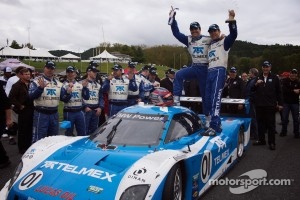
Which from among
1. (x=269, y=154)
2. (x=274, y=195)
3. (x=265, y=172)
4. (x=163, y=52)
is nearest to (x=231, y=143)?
(x=265, y=172)

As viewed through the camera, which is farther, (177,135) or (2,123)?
(2,123)

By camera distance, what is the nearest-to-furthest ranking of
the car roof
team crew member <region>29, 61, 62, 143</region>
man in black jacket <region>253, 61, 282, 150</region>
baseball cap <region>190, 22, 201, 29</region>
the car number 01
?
the car number 01
the car roof
team crew member <region>29, 61, 62, 143</region>
baseball cap <region>190, 22, 201, 29</region>
man in black jacket <region>253, 61, 282, 150</region>

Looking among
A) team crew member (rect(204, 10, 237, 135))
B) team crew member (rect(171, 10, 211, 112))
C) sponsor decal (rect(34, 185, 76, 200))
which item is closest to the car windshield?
sponsor decal (rect(34, 185, 76, 200))

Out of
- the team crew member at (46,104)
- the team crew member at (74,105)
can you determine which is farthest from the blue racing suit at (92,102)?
the team crew member at (46,104)

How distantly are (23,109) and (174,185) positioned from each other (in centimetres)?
480

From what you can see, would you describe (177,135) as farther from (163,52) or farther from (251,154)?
(163,52)

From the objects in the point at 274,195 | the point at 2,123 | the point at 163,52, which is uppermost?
the point at 163,52

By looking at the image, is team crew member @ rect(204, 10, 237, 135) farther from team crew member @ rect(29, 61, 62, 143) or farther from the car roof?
team crew member @ rect(29, 61, 62, 143)

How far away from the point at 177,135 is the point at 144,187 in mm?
1598

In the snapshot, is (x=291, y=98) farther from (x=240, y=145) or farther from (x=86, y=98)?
(x=86, y=98)

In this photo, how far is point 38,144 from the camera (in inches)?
181

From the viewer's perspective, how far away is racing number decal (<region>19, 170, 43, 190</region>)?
11.5 ft

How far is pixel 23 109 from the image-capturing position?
288 inches

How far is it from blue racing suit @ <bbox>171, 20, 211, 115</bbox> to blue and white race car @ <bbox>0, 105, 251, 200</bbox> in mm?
1537
